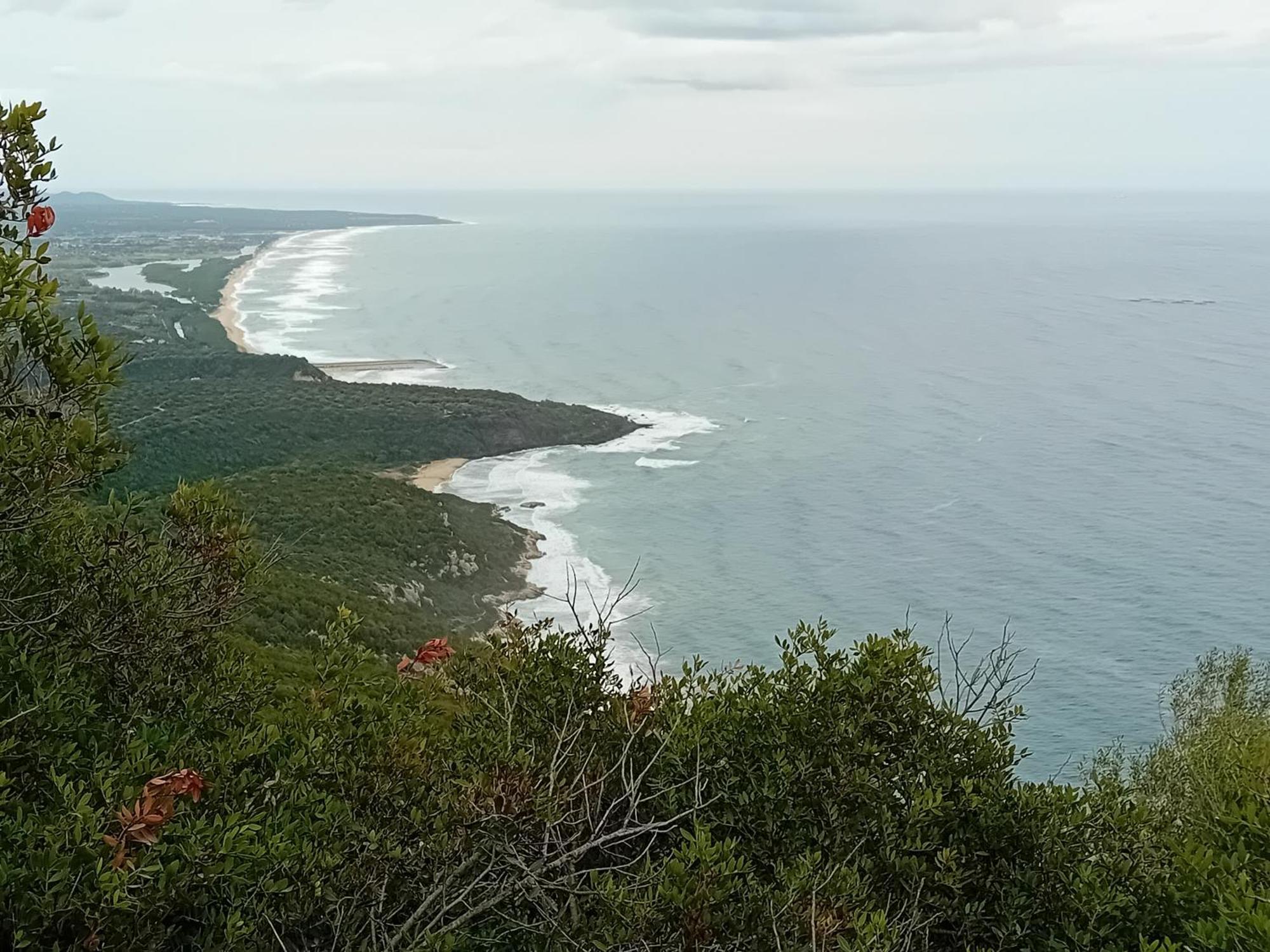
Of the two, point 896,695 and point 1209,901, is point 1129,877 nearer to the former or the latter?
point 1209,901

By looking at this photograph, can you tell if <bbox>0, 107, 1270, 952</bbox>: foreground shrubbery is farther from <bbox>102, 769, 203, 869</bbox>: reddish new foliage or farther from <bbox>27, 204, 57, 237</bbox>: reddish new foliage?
<bbox>27, 204, 57, 237</bbox>: reddish new foliage

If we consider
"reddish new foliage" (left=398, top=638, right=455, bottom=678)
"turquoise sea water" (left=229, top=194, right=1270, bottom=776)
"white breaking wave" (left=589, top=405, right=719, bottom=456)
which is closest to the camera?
"reddish new foliage" (left=398, top=638, right=455, bottom=678)

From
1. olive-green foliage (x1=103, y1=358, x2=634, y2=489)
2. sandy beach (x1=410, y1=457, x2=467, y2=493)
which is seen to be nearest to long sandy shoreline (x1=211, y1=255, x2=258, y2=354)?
olive-green foliage (x1=103, y1=358, x2=634, y2=489)

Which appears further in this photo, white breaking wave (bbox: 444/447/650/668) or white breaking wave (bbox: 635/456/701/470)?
white breaking wave (bbox: 635/456/701/470)

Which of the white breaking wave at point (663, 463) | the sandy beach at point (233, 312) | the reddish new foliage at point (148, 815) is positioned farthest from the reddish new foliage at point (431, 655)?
the sandy beach at point (233, 312)

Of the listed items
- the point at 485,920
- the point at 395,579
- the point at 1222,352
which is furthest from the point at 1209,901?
the point at 1222,352

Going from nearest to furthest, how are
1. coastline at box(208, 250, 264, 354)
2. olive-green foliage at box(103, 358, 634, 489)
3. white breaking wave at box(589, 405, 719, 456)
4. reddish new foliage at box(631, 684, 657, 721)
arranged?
reddish new foliage at box(631, 684, 657, 721), olive-green foliage at box(103, 358, 634, 489), white breaking wave at box(589, 405, 719, 456), coastline at box(208, 250, 264, 354)
